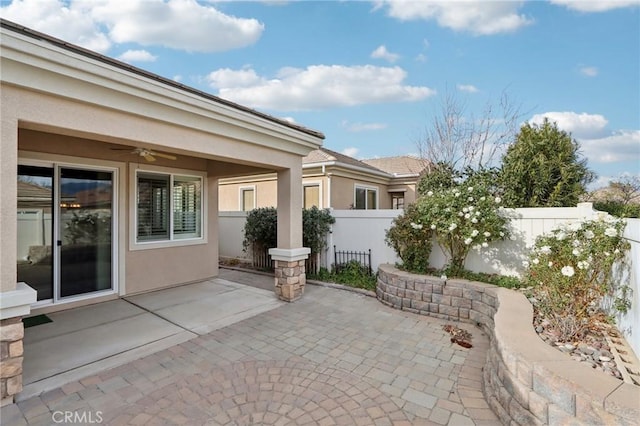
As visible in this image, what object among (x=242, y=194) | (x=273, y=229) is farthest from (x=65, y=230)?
(x=242, y=194)

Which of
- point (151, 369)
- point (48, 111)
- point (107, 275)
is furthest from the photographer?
point (107, 275)

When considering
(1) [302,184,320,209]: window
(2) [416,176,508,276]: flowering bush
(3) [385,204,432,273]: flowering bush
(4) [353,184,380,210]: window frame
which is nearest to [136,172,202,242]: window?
(1) [302,184,320,209]: window

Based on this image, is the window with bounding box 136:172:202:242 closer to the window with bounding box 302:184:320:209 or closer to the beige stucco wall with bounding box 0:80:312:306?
the beige stucco wall with bounding box 0:80:312:306

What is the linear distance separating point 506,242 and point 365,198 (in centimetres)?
797

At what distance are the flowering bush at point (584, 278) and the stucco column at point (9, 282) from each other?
5.64m

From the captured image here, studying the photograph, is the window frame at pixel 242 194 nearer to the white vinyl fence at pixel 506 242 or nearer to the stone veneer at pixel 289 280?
the white vinyl fence at pixel 506 242

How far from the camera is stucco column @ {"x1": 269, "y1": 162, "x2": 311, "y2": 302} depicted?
252 inches

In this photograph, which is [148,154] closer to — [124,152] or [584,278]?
[124,152]

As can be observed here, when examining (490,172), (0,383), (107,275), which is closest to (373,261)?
(490,172)

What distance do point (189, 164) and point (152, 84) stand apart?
407 centimetres

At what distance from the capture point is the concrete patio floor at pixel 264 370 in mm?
2941

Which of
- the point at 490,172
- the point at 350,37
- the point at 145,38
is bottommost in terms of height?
the point at 490,172

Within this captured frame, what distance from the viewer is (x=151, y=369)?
3746 millimetres

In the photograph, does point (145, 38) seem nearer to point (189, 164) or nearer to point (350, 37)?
point (189, 164)
